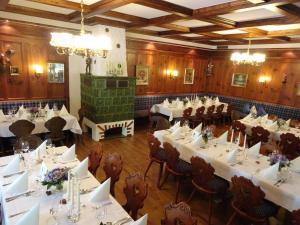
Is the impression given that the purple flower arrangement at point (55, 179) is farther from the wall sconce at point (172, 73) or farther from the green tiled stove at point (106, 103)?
the wall sconce at point (172, 73)

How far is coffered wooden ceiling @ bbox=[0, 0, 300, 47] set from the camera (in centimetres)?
435

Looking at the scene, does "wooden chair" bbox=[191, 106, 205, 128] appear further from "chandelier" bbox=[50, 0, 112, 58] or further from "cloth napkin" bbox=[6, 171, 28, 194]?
"cloth napkin" bbox=[6, 171, 28, 194]

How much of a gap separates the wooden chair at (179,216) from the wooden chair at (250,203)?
4.03 feet

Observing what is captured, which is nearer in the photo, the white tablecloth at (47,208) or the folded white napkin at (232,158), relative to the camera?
the white tablecloth at (47,208)

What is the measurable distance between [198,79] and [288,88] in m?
4.14

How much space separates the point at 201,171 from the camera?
12.3 ft

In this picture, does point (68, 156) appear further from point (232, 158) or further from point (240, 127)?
point (240, 127)

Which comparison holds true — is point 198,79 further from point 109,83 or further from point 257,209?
point 257,209

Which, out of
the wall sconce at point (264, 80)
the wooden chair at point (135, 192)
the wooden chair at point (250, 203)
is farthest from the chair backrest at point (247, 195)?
the wall sconce at point (264, 80)

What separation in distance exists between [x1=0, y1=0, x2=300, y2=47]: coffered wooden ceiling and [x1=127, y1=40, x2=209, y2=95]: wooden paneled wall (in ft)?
5.65

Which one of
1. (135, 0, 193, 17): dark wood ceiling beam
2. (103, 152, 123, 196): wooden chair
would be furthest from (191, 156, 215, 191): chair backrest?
(135, 0, 193, 17): dark wood ceiling beam

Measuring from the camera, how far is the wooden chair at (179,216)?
223cm

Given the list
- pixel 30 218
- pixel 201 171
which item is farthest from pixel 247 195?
pixel 30 218

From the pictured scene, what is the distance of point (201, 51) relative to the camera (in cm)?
1145
